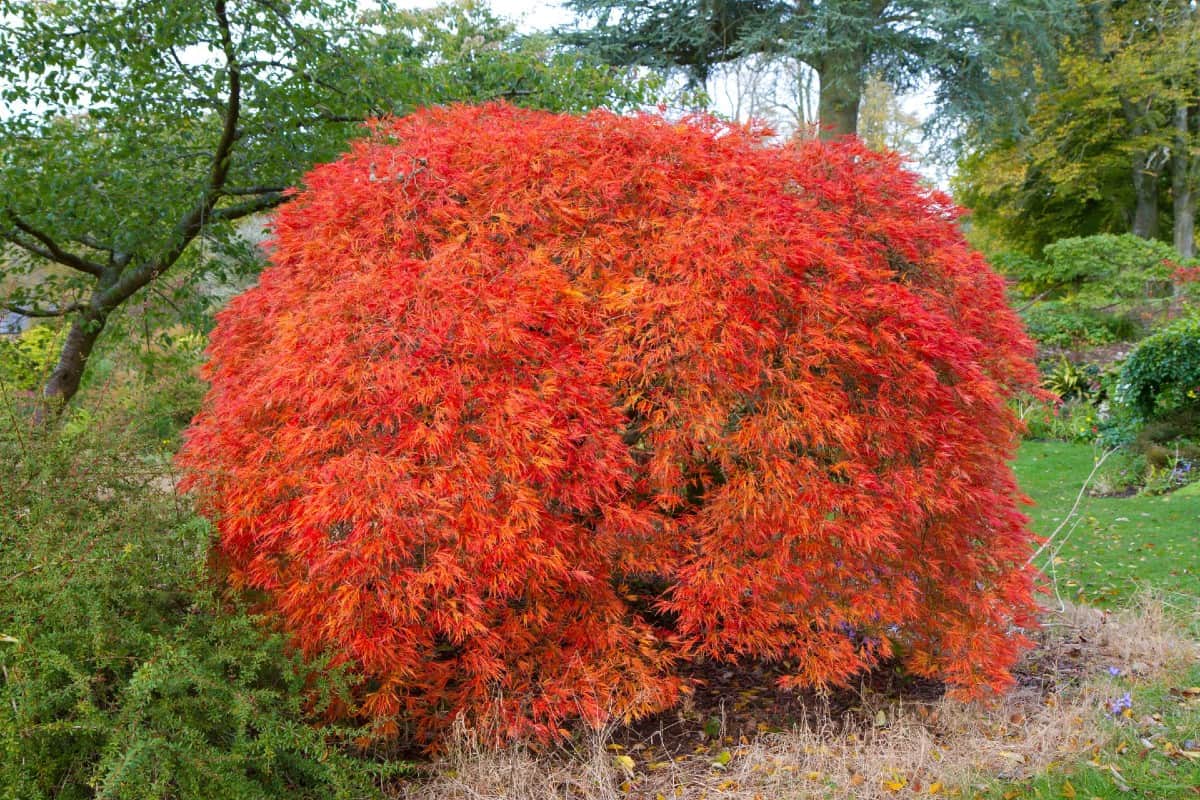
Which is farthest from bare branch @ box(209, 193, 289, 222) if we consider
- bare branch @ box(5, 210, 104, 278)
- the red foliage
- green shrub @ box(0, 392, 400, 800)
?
green shrub @ box(0, 392, 400, 800)

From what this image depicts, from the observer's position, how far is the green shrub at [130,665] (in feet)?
9.12

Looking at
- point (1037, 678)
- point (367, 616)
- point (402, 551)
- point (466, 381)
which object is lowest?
point (1037, 678)

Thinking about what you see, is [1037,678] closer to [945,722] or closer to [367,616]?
[945,722]

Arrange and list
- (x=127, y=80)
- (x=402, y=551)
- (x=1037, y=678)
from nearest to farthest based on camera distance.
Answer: (x=402, y=551)
(x=1037, y=678)
(x=127, y=80)

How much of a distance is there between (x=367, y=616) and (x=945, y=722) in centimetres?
252

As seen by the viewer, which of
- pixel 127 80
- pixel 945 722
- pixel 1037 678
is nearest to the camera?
pixel 945 722

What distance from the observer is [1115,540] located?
23.9ft

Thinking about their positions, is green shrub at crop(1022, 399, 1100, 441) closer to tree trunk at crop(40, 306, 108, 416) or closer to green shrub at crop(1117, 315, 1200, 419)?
green shrub at crop(1117, 315, 1200, 419)

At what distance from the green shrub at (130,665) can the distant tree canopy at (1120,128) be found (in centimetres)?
1748

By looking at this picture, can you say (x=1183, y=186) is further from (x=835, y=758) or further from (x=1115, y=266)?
(x=835, y=758)

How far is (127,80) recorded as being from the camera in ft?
21.3

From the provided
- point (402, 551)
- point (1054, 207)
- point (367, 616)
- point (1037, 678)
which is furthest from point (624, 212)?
point (1054, 207)

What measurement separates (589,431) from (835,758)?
164 cm

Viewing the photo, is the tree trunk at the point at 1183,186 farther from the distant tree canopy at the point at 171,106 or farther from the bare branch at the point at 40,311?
the bare branch at the point at 40,311
